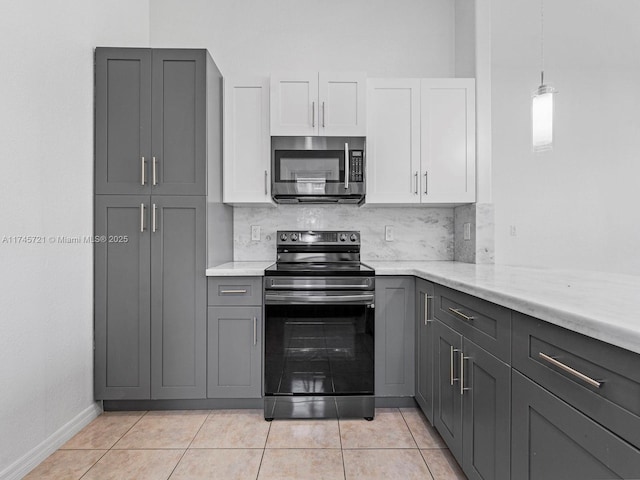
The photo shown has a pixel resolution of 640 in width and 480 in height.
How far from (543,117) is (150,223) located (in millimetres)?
2257

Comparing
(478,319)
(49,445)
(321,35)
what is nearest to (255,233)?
(321,35)

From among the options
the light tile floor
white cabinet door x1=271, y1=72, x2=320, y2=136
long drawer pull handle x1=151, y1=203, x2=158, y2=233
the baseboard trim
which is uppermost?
white cabinet door x1=271, y1=72, x2=320, y2=136

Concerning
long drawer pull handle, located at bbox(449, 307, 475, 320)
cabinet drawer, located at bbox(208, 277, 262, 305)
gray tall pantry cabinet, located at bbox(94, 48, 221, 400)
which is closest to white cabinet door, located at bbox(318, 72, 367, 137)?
gray tall pantry cabinet, located at bbox(94, 48, 221, 400)

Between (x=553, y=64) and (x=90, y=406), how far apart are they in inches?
173

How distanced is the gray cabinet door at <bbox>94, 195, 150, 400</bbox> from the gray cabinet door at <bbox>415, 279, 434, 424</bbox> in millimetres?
1661

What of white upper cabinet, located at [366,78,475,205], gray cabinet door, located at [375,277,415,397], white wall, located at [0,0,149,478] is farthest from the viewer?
white upper cabinet, located at [366,78,475,205]

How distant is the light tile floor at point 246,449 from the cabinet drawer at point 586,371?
3.31ft

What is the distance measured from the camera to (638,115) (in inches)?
139

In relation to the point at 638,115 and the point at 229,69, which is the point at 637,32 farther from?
the point at 229,69

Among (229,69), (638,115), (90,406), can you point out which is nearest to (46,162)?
(90,406)

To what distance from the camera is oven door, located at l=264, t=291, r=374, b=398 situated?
2.39m

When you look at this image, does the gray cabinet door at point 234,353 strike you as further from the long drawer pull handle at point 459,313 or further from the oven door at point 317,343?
the long drawer pull handle at point 459,313

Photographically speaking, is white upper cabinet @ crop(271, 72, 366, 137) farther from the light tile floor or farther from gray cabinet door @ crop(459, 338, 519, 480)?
the light tile floor

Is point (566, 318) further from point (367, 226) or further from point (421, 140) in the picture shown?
point (367, 226)
